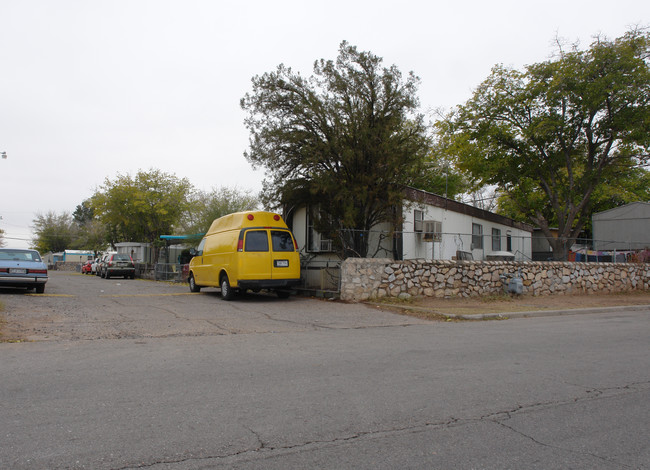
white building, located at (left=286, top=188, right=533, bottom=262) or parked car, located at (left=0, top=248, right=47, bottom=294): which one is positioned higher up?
white building, located at (left=286, top=188, right=533, bottom=262)

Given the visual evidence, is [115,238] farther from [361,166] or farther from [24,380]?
[24,380]

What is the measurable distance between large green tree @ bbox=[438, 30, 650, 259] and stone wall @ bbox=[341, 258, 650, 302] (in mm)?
1967

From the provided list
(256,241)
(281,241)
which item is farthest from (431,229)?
(256,241)

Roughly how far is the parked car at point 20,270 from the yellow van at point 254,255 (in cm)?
567

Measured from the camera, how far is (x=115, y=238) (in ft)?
161

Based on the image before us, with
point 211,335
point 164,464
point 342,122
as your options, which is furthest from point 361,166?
point 164,464

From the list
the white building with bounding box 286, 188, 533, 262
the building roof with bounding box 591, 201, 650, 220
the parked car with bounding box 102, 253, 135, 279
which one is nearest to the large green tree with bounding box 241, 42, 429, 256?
the white building with bounding box 286, 188, 533, 262

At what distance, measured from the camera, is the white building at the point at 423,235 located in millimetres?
17009

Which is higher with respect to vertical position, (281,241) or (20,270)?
(281,241)

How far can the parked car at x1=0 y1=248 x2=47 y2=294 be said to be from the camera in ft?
49.5

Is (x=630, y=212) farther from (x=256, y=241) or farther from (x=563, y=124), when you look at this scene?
(x=256, y=241)

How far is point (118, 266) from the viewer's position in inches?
1148

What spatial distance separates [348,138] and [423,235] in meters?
5.80

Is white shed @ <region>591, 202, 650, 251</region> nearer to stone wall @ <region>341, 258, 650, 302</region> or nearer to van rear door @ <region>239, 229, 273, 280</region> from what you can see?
stone wall @ <region>341, 258, 650, 302</region>
